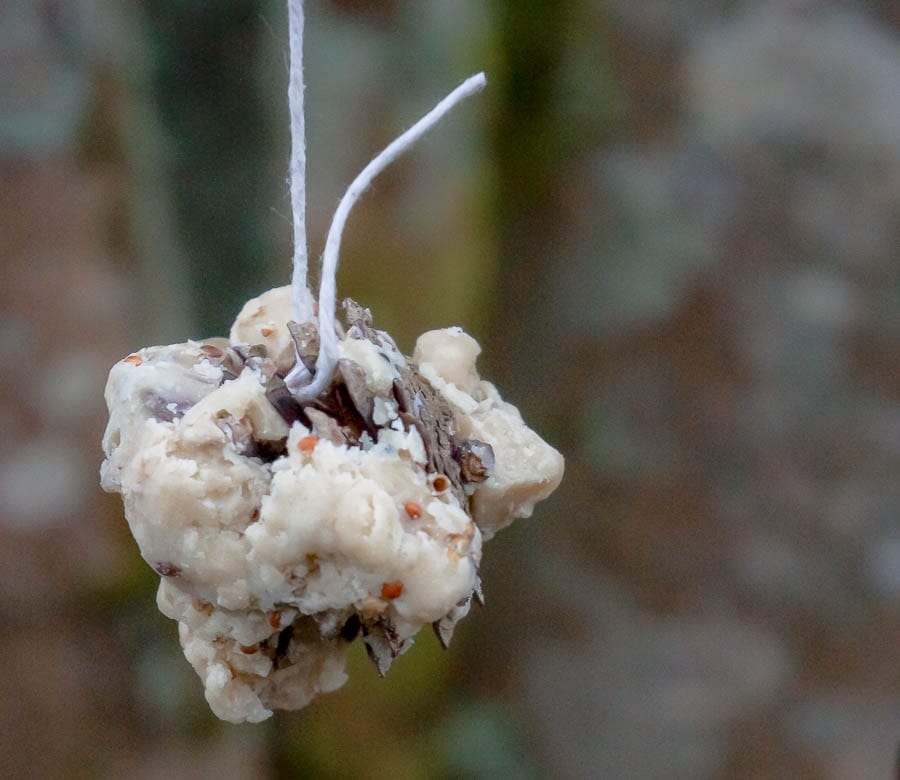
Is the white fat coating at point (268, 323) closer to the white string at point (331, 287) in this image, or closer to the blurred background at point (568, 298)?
the white string at point (331, 287)

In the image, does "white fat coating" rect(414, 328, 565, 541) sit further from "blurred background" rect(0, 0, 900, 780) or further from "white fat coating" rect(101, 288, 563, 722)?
"blurred background" rect(0, 0, 900, 780)

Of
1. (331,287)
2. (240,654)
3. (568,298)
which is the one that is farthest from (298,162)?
(568,298)

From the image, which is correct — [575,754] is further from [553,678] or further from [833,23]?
[833,23]

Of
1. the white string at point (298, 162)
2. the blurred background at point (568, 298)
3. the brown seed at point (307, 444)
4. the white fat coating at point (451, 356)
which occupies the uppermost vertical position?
the white string at point (298, 162)

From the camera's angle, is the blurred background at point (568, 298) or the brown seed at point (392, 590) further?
the blurred background at point (568, 298)

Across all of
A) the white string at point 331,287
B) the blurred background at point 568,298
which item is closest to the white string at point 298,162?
the white string at point 331,287

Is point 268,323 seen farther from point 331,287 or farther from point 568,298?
point 568,298

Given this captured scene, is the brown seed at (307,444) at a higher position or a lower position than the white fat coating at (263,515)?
higher
